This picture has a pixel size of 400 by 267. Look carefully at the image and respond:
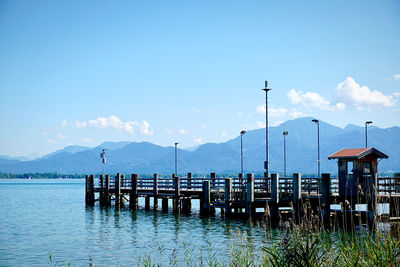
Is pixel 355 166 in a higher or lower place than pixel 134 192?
higher

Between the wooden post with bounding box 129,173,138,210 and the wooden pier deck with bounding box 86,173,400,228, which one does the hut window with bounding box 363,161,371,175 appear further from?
the wooden post with bounding box 129,173,138,210

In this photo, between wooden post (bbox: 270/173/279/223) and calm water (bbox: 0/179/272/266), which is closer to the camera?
calm water (bbox: 0/179/272/266)

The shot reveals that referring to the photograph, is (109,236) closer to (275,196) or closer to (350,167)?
(275,196)

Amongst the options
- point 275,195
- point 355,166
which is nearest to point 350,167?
point 355,166

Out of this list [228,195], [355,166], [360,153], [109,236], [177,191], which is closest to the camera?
[360,153]

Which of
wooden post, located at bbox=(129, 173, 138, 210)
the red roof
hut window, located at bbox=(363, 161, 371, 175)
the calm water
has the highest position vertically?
the red roof

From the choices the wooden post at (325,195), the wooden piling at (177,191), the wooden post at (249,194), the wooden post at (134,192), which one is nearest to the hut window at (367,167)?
the wooden post at (325,195)

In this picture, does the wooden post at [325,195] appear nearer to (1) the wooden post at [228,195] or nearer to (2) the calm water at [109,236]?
(2) the calm water at [109,236]

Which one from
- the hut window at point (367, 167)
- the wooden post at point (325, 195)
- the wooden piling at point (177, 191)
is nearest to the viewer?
the wooden post at point (325, 195)

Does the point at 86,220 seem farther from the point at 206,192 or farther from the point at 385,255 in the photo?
the point at 385,255

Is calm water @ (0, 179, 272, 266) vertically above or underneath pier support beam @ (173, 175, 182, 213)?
underneath

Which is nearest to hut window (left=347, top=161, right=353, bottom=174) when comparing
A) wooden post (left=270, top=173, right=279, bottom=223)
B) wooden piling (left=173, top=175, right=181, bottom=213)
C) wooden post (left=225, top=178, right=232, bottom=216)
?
wooden post (left=270, top=173, right=279, bottom=223)

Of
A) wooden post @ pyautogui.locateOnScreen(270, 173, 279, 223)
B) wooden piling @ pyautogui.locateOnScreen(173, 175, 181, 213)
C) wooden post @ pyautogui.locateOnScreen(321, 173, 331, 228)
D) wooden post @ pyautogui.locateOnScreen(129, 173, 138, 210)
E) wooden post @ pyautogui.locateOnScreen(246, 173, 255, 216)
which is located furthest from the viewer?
wooden post @ pyautogui.locateOnScreen(129, 173, 138, 210)

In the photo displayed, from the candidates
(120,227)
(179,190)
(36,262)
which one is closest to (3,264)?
(36,262)
